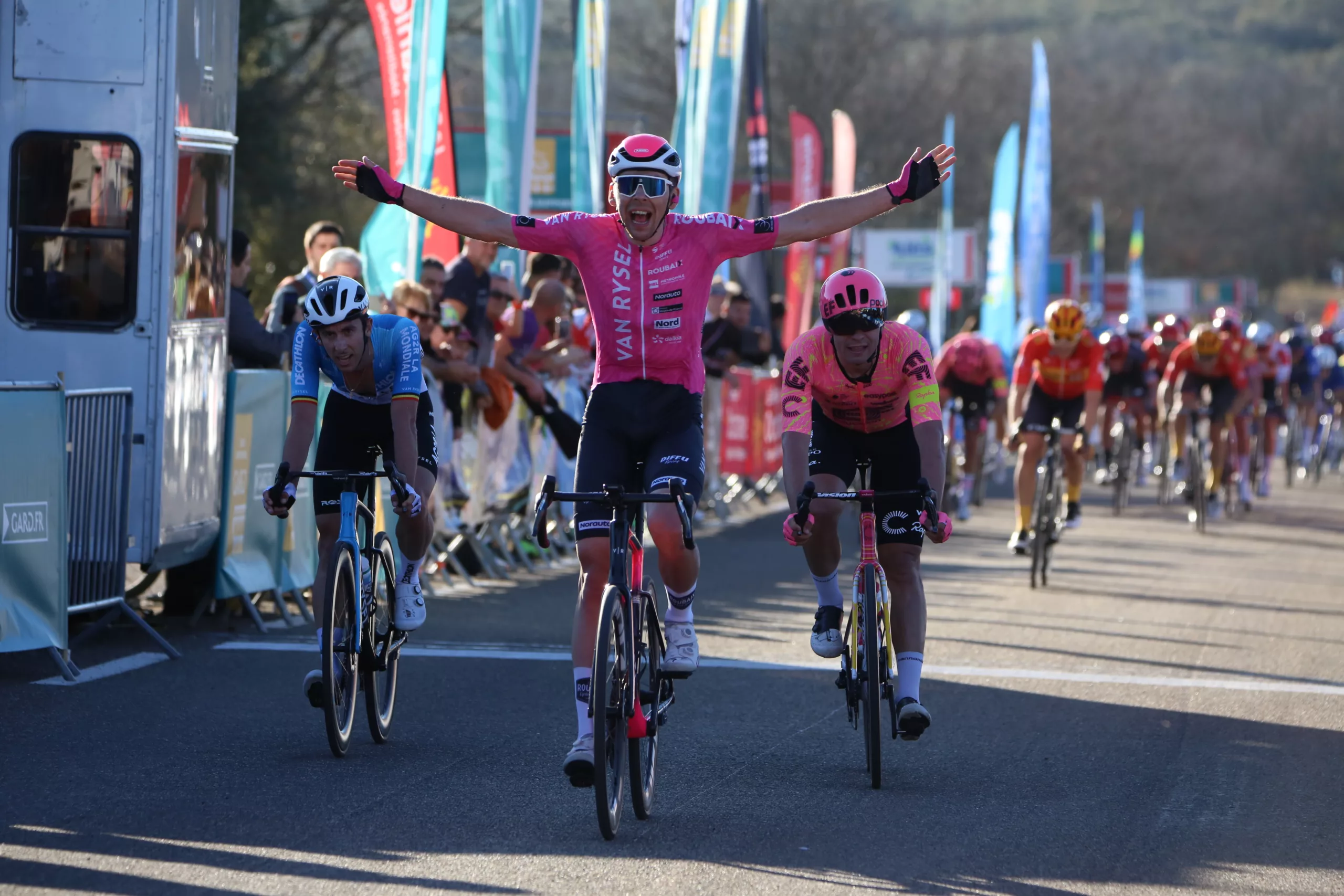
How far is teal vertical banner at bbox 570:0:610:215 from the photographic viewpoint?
60.7 ft

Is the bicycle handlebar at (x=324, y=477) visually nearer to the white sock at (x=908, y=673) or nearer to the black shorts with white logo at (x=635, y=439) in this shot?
the black shorts with white logo at (x=635, y=439)

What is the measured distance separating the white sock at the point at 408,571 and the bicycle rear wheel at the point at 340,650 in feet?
1.79

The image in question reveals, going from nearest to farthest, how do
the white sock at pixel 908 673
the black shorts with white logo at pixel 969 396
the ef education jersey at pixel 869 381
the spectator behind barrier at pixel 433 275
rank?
the white sock at pixel 908 673 → the ef education jersey at pixel 869 381 → the spectator behind barrier at pixel 433 275 → the black shorts with white logo at pixel 969 396

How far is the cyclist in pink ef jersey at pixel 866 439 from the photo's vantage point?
23.9 feet

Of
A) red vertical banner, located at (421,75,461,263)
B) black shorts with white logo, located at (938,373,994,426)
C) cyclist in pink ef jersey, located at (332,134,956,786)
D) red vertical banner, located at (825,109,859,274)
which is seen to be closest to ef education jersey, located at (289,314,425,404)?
cyclist in pink ef jersey, located at (332,134,956,786)

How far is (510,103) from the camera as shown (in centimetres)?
1545

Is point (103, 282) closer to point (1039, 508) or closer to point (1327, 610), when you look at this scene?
point (1039, 508)

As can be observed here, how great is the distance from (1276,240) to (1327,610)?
346 ft

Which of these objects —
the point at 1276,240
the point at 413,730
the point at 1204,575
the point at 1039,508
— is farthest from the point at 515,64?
the point at 1276,240

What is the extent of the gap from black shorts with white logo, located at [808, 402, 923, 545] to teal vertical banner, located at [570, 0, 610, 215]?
35.1 ft

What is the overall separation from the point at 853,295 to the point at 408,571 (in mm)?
2279

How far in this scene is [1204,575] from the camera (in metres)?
16.0

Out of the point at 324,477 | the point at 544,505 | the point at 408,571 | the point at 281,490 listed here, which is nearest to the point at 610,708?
the point at 544,505

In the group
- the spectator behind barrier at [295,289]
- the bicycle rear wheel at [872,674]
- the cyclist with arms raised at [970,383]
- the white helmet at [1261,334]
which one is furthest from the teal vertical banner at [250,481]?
the white helmet at [1261,334]
